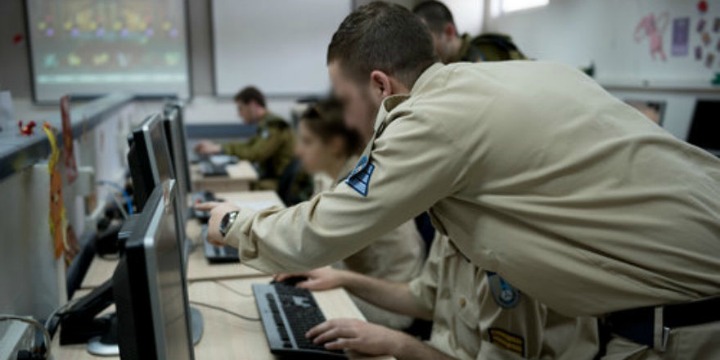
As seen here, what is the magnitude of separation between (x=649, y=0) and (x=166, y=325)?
409cm

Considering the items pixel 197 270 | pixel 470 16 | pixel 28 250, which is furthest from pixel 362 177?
pixel 470 16

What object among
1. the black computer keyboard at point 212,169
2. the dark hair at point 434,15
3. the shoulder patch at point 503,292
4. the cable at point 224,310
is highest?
the dark hair at point 434,15

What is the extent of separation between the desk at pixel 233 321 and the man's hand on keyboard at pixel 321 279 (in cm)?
2

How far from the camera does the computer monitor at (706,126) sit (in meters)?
3.00

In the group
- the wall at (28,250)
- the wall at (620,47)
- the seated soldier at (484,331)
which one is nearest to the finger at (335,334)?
the seated soldier at (484,331)

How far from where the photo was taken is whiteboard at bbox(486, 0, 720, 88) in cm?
344

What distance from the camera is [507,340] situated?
1211 mm

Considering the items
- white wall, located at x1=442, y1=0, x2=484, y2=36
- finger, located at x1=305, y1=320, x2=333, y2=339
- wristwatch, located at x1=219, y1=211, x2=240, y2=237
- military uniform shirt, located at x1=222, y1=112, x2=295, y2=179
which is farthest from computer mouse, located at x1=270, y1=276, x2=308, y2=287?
white wall, located at x1=442, y1=0, x2=484, y2=36

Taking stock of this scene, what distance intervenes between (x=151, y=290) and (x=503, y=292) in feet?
2.69

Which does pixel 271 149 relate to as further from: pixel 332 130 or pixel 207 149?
pixel 332 130

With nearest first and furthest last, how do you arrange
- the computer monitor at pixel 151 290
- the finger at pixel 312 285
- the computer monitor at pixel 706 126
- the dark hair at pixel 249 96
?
the computer monitor at pixel 151 290
the finger at pixel 312 285
the computer monitor at pixel 706 126
the dark hair at pixel 249 96

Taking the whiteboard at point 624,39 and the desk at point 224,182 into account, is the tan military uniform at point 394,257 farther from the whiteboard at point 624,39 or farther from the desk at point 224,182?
the whiteboard at point 624,39

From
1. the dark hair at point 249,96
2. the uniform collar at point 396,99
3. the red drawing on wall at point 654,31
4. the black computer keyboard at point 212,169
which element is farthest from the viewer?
the dark hair at point 249,96

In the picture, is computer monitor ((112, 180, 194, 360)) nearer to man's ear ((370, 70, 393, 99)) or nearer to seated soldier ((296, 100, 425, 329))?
man's ear ((370, 70, 393, 99))
